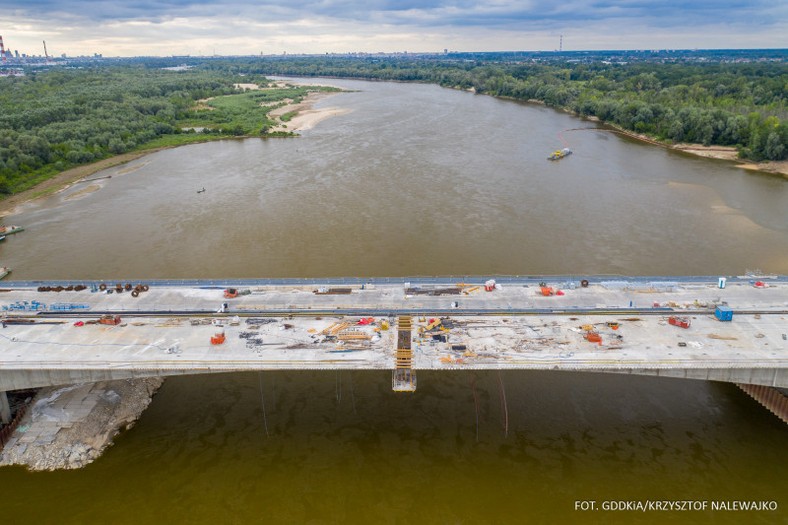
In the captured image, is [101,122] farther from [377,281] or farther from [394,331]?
[394,331]

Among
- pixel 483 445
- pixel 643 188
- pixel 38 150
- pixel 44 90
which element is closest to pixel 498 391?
pixel 483 445

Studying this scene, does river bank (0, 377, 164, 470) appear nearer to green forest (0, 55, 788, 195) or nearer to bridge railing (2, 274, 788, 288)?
bridge railing (2, 274, 788, 288)

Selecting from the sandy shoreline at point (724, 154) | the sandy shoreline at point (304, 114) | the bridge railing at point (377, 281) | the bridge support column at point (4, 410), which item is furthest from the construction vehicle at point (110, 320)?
the sandy shoreline at point (724, 154)

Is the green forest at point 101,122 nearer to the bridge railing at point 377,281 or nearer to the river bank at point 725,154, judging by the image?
the bridge railing at point 377,281

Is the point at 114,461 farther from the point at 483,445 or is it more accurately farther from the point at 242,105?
the point at 242,105

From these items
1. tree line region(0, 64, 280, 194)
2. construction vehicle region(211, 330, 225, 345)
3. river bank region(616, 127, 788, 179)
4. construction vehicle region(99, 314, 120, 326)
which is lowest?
construction vehicle region(211, 330, 225, 345)

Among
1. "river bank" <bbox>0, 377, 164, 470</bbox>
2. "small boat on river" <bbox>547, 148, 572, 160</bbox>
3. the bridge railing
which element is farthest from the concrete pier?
"small boat on river" <bbox>547, 148, 572, 160</bbox>

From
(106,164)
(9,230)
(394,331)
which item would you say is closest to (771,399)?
(394,331)
